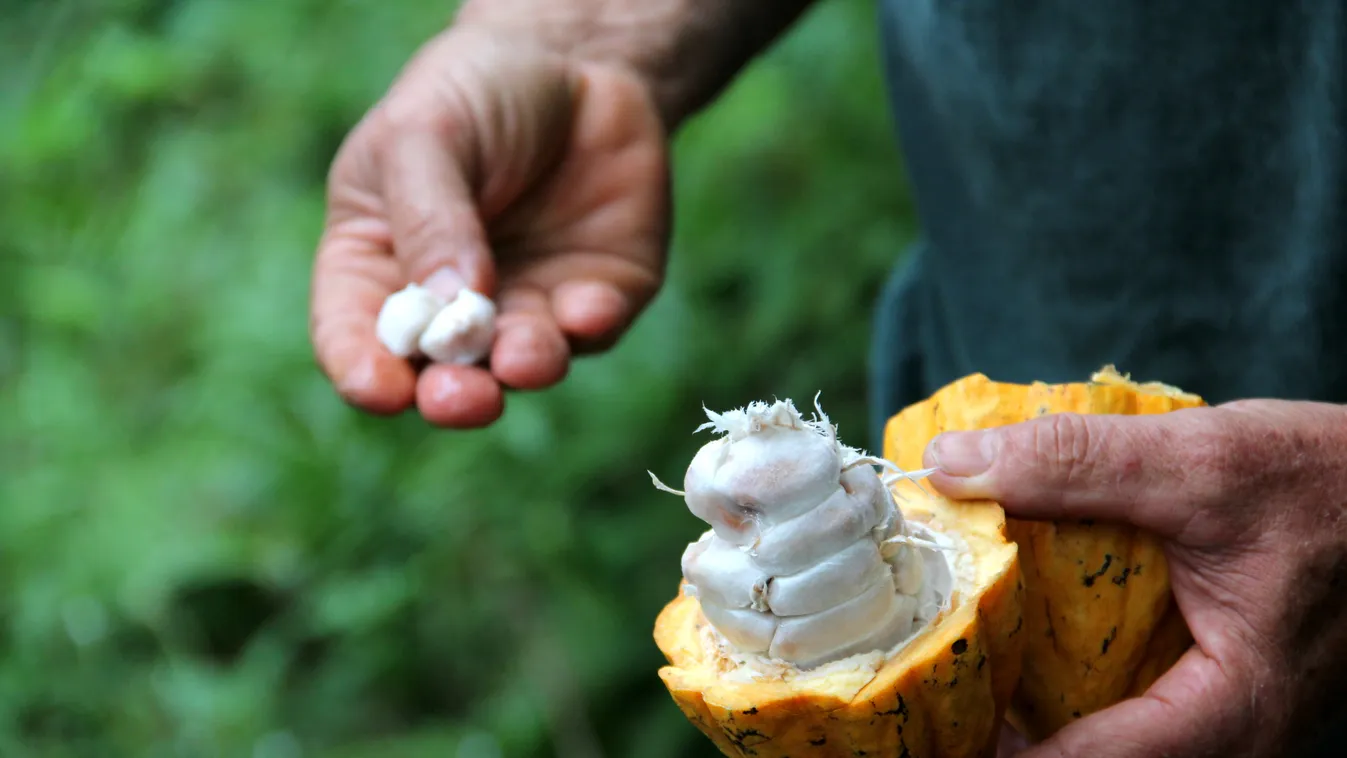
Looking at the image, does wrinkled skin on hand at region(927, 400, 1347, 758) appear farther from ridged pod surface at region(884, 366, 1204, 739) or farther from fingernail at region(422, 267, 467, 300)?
fingernail at region(422, 267, 467, 300)

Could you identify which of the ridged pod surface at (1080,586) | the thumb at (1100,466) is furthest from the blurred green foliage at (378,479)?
the thumb at (1100,466)

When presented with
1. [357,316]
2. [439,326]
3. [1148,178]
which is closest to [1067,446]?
[1148,178]

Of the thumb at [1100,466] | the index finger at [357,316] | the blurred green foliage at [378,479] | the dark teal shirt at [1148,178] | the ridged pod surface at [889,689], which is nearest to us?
the ridged pod surface at [889,689]

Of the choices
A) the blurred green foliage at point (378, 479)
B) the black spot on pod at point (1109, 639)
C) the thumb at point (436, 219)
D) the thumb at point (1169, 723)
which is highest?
the thumb at point (436, 219)

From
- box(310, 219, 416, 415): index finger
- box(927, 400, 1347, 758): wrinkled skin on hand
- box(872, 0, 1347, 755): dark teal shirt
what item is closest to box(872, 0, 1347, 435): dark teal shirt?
box(872, 0, 1347, 755): dark teal shirt

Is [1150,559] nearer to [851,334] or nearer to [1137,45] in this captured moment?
[1137,45]

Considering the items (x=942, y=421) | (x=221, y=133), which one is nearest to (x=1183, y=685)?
(x=942, y=421)

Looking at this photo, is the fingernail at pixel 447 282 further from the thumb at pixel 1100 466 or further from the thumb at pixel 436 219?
the thumb at pixel 1100 466
